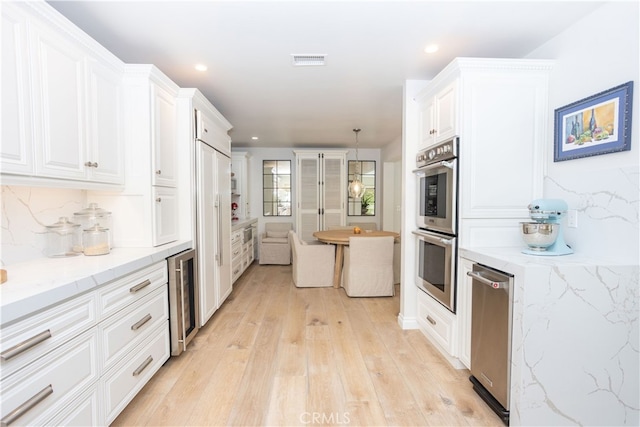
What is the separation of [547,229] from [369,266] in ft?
7.19

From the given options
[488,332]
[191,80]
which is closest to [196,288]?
[191,80]

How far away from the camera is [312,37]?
2.03 metres

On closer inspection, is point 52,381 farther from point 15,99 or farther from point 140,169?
point 140,169

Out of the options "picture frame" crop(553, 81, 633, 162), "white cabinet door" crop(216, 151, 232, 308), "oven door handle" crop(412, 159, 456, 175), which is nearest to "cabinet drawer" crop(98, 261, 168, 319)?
"white cabinet door" crop(216, 151, 232, 308)

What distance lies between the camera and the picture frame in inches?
62.3

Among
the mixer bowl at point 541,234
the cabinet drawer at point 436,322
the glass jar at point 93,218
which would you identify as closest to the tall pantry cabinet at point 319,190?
the cabinet drawer at point 436,322

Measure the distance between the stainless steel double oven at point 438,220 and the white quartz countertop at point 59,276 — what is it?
2093 millimetres

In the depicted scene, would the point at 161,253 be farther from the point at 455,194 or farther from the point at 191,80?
the point at 455,194

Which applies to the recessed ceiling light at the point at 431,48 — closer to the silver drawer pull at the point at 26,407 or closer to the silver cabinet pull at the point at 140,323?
the silver cabinet pull at the point at 140,323

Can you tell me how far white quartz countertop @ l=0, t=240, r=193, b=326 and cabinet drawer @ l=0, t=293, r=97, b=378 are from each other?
0.04 m

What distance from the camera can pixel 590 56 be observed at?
71.4 inches

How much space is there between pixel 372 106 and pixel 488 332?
2.71 meters

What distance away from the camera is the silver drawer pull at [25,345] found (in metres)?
1.00

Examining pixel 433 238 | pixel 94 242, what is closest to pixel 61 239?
pixel 94 242
